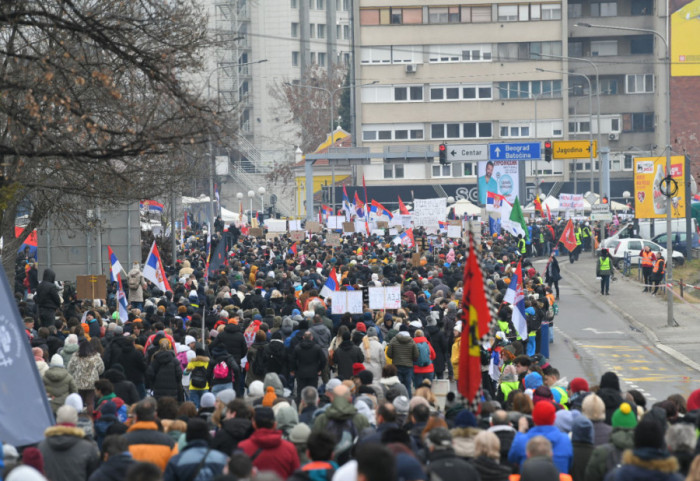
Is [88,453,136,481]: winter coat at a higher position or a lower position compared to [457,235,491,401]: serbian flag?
lower

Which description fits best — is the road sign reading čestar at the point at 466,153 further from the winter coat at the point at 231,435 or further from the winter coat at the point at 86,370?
the winter coat at the point at 231,435

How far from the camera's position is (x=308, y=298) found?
24234 mm

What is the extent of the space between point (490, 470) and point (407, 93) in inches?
3072

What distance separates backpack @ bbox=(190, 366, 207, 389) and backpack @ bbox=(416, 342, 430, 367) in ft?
10.9

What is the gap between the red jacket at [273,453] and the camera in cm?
927

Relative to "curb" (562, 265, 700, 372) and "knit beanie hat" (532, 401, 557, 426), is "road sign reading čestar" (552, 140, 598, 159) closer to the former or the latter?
"curb" (562, 265, 700, 372)

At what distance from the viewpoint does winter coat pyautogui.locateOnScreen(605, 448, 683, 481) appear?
27.3 feet

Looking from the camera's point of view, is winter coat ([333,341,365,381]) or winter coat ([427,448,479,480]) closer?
winter coat ([427,448,479,480])

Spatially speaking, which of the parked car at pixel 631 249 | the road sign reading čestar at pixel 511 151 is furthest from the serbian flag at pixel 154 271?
the road sign reading čestar at pixel 511 151

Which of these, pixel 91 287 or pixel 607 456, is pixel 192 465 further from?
pixel 91 287

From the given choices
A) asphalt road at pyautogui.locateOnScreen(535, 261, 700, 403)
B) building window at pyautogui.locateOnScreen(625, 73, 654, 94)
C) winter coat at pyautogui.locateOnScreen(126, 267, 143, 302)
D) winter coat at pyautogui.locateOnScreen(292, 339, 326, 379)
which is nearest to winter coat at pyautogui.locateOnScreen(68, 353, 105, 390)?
winter coat at pyautogui.locateOnScreen(292, 339, 326, 379)

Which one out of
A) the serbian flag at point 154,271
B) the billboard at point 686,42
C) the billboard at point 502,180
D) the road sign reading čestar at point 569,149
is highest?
the billboard at point 686,42

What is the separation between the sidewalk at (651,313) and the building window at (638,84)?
48.6 metres

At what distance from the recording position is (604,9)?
300ft
